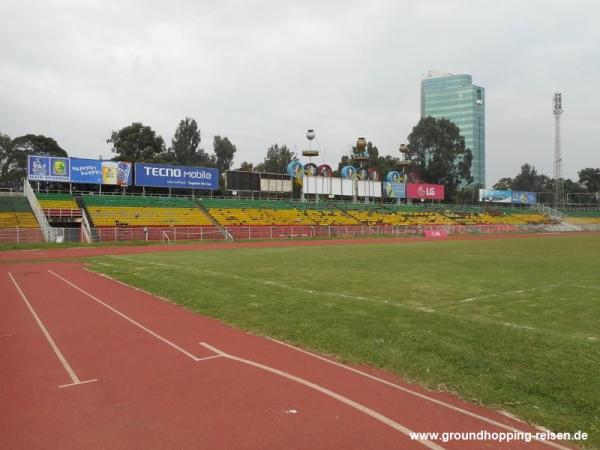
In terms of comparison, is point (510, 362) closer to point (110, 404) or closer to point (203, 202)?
point (110, 404)

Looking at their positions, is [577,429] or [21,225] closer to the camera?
[577,429]

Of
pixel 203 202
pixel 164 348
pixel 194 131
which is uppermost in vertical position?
pixel 194 131

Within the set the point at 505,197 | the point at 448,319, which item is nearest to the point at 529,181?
the point at 505,197

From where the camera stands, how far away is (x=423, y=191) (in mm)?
87688

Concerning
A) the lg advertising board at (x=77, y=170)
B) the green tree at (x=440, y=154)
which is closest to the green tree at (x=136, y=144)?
the lg advertising board at (x=77, y=170)

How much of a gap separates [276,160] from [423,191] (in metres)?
37.0

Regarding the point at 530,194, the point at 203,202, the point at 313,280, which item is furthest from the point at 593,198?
the point at 313,280

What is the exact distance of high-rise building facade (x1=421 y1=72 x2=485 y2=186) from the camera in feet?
574

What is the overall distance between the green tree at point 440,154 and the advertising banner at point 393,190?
101 ft

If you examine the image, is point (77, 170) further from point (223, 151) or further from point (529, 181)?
point (529, 181)

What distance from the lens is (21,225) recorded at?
40375 millimetres

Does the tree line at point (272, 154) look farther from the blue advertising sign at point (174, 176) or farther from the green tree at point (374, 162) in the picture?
the blue advertising sign at point (174, 176)

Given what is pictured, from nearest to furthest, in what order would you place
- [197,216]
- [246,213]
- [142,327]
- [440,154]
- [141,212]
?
[142,327]
[141,212]
[197,216]
[246,213]
[440,154]

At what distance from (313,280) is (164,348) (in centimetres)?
848
